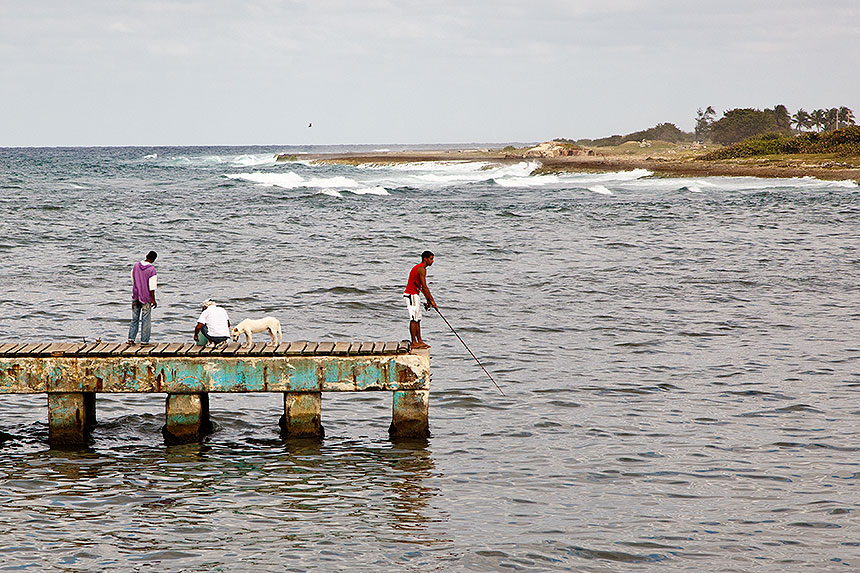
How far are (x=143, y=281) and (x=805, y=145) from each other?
81.1 meters

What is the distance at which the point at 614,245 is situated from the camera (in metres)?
35.1

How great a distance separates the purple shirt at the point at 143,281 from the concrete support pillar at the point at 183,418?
2.51 m

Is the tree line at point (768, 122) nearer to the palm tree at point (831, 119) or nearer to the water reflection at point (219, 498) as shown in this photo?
the palm tree at point (831, 119)

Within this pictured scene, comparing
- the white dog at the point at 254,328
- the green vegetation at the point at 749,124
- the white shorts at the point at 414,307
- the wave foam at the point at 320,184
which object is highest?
the green vegetation at the point at 749,124

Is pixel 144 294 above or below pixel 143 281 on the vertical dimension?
below

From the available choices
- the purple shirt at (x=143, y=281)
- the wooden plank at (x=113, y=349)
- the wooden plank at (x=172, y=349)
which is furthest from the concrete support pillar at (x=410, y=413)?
the purple shirt at (x=143, y=281)

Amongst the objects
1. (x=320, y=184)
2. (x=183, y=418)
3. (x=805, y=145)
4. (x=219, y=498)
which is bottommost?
(x=219, y=498)

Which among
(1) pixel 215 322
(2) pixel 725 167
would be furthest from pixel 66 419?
(2) pixel 725 167

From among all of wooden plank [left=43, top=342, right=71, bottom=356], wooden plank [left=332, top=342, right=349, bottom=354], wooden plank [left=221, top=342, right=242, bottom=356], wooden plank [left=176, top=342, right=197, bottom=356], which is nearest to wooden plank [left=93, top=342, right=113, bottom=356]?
wooden plank [left=43, top=342, right=71, bottom=356]

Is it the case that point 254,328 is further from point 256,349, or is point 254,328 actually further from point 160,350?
point 160,350

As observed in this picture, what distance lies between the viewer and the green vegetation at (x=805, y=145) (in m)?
78.2

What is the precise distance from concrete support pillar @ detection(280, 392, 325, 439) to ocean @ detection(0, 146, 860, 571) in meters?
0.22

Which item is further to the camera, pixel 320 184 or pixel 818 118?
pixel 818 118

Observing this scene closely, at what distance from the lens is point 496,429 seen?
1323cm
